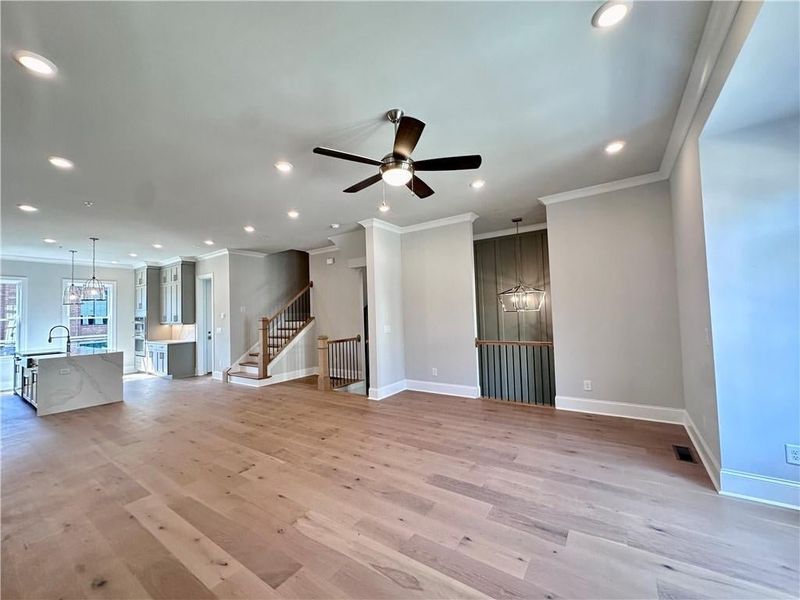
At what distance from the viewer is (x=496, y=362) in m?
6.61

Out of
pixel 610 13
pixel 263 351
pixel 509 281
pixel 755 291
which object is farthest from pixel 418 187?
pixel 263 351

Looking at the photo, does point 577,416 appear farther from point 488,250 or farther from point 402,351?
point 488,250

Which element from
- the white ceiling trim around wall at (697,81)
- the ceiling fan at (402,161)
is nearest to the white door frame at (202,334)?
the ceiling fan at (402,161)

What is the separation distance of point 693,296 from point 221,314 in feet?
26.4

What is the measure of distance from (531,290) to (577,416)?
2597 millimetres

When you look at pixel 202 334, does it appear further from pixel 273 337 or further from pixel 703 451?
pixel 703 451

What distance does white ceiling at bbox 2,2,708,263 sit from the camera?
1.64m

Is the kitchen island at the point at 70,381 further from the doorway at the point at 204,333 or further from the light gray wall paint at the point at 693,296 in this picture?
the light gray wall paint at the point at 693,296

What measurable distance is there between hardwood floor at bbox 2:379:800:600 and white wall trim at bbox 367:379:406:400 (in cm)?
127

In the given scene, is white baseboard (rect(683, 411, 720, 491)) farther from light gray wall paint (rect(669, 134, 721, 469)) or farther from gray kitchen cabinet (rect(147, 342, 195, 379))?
gray kitchen cabinet (rect(147, 342, 195, 379))

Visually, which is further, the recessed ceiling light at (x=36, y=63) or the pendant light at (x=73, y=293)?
the pendant light at (x=73, y=293)

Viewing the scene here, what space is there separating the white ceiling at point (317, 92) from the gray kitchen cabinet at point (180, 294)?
3940 mm

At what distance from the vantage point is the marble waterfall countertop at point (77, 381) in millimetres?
4922

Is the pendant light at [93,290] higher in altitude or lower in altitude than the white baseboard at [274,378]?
higher
